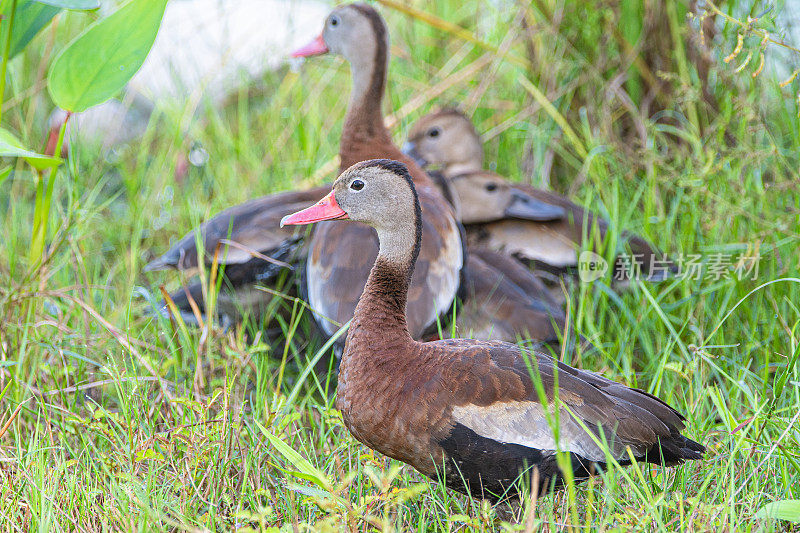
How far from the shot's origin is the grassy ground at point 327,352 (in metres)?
2.43

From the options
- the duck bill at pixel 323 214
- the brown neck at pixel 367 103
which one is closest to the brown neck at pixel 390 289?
the duck bill at pixel 323 214

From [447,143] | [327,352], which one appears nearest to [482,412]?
[327,352]

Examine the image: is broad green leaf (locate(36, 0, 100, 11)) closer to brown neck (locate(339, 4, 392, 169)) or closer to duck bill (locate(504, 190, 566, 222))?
brown neck (locate(339, 4, 392, 169))

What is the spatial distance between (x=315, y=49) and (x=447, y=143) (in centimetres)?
84

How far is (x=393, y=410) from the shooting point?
2352 mm

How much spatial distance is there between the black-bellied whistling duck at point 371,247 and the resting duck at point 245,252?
0.24 m

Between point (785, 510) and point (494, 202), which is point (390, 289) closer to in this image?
point (785, 510)

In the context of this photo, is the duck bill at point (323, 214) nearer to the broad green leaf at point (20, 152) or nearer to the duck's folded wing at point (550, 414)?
the duck's folded wing at point (550, 414)

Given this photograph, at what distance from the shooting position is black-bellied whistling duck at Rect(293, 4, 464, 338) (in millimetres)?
3105

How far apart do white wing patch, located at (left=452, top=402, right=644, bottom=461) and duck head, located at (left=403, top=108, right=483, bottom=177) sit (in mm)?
2399

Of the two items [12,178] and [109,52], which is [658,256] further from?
[12,178]

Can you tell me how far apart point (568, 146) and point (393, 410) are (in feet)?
9.19

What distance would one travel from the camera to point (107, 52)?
9.61ft

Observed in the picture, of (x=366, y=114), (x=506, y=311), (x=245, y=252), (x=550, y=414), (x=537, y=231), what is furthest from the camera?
(x=537, y=231)
